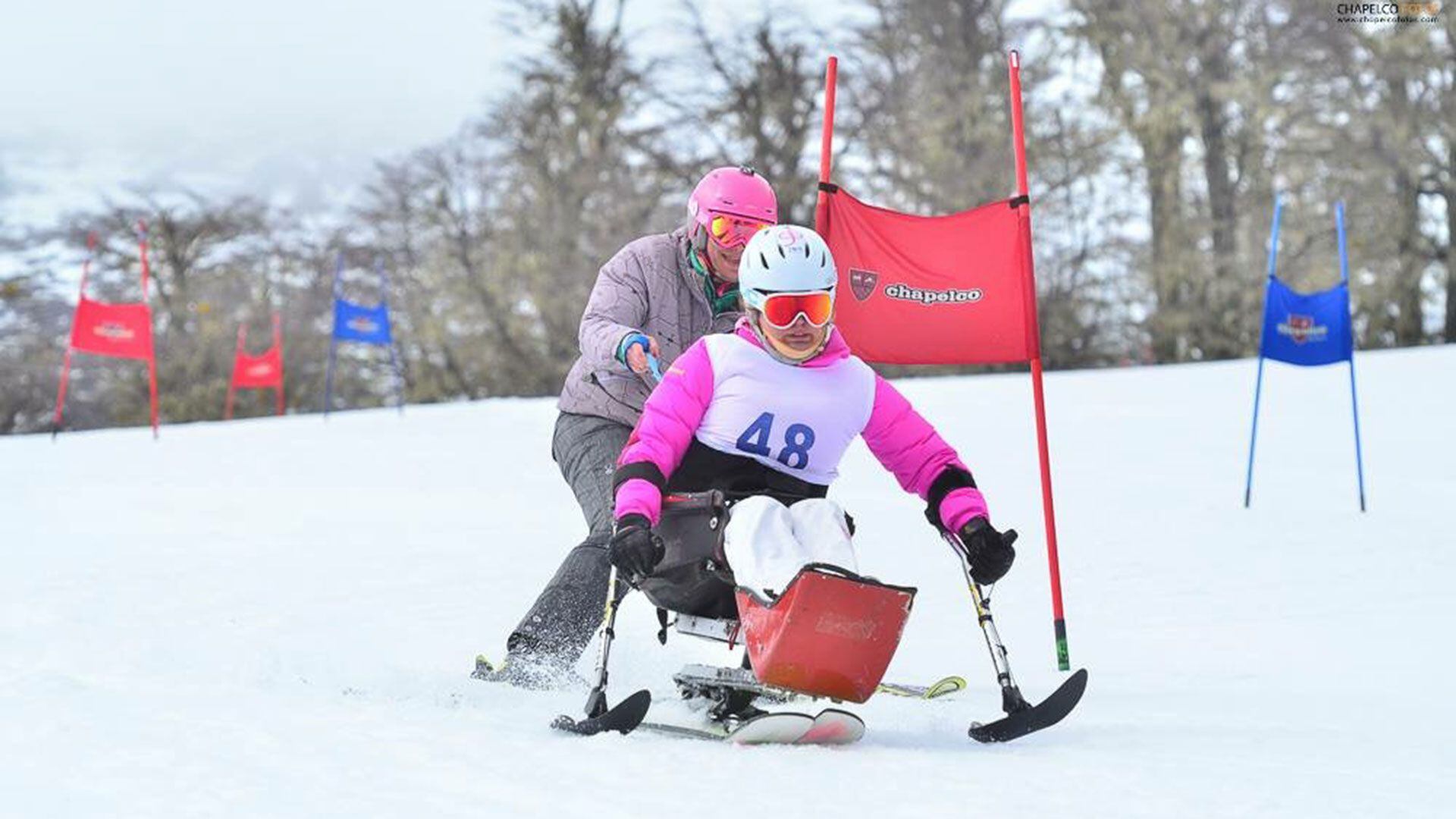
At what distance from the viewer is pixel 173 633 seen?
577 cm

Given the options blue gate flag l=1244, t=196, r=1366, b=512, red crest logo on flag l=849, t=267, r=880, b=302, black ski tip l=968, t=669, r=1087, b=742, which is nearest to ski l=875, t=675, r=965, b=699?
black ski tip l=968, t=669, r=1087, b=742

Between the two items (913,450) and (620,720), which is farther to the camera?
(913,450)

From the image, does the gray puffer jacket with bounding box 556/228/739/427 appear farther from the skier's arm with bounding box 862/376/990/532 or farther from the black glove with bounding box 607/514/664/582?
the black glove with bounding box 607/514/664/582

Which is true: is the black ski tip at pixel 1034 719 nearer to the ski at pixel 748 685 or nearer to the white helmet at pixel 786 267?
the ski at pixel 748 685

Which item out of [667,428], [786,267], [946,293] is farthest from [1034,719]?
[946,293]

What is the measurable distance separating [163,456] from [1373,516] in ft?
37.1

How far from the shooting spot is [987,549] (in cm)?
386

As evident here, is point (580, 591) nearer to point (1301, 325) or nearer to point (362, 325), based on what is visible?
point (1301, 325)

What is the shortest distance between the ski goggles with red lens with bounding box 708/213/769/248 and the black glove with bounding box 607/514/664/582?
1.28 meters

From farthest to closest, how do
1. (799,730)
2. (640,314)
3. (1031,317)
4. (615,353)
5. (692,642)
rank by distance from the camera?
(692,642) < (1031,317) < (640,314) < (615,353) < (799,730)

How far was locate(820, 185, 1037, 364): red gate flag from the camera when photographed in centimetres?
550

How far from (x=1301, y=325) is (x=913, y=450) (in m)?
7.59

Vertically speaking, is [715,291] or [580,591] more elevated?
[715,291]

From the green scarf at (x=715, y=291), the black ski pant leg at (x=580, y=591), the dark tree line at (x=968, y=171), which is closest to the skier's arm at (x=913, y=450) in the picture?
the green scarf at (x=715, y=291)
